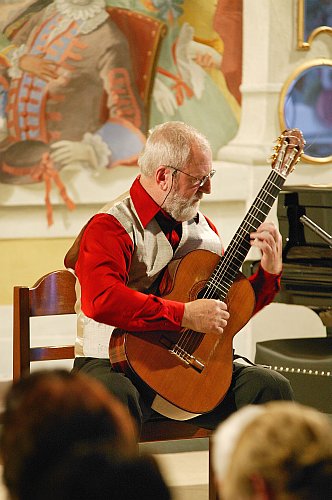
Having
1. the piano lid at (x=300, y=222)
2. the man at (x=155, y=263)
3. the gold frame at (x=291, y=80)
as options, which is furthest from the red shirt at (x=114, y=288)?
the gold frame at (x=291, y=80)

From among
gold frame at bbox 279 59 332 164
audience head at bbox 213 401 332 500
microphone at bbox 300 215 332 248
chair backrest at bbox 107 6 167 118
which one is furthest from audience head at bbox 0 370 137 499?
gold frame at bbox 279 59 332 164

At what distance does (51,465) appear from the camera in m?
1.10

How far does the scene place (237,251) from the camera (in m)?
3.31

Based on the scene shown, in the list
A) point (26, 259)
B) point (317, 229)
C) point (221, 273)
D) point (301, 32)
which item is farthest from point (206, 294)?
point (301, 32)

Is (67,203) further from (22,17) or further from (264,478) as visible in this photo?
(264,478)

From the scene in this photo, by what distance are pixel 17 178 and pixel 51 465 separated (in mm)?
4927

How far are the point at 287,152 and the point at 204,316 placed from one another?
24.9 inches

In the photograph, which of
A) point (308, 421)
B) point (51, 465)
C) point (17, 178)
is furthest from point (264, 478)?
point (17, 178)

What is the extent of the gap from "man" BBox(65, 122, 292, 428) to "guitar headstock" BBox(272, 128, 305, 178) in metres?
0.22

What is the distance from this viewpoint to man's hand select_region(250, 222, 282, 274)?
327 centimetres

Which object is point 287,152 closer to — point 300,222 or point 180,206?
point 180,206

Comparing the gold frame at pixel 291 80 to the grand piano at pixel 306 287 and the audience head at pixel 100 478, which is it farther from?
the audience head at pixel 100 478

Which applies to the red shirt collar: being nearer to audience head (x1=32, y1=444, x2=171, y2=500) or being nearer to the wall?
audience head (x1=32, y1=444, x2=171, y2=500)

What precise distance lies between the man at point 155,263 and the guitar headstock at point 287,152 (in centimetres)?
22
